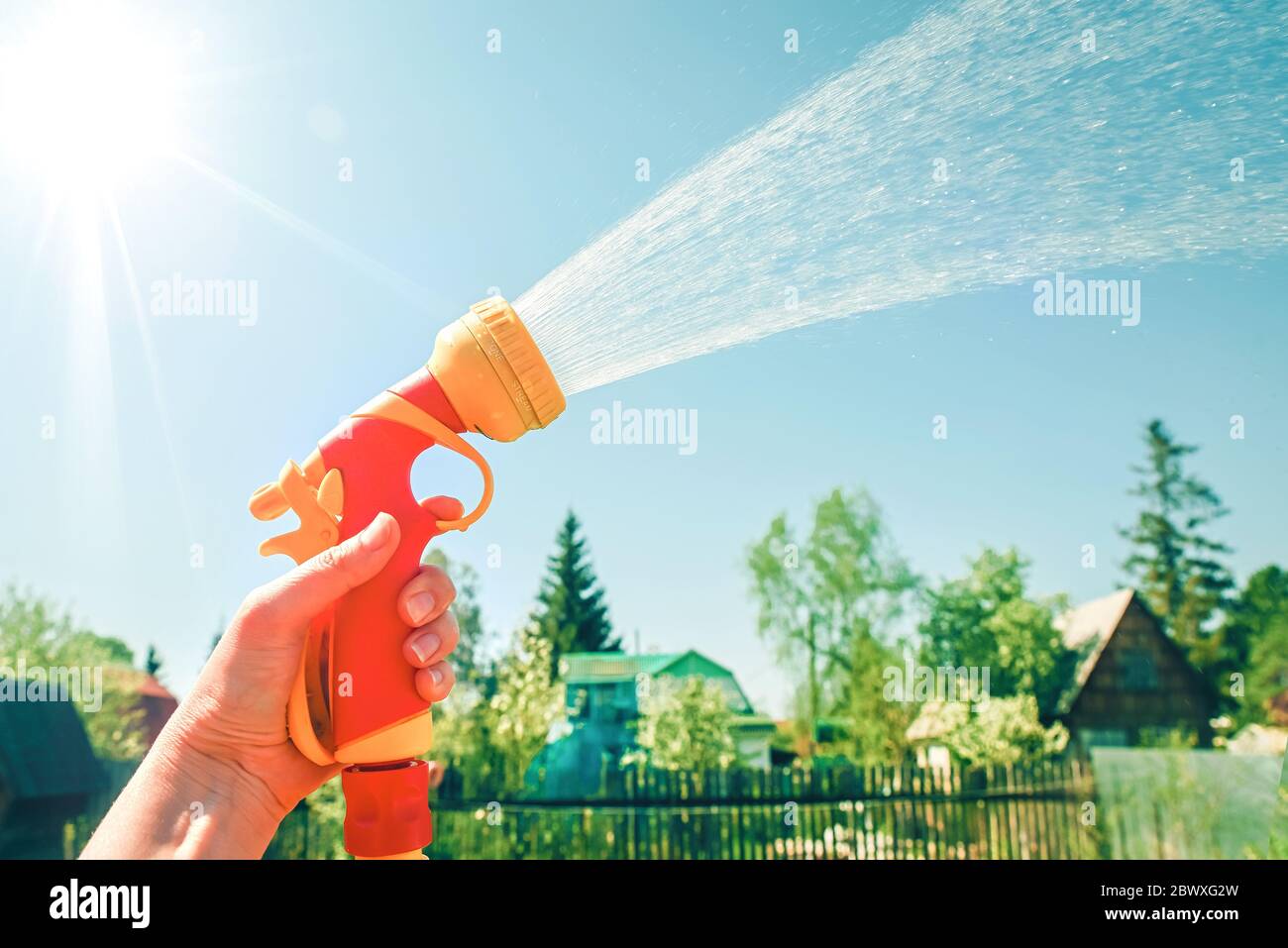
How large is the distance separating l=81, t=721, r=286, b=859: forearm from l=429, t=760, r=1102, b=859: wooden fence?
31.5ft

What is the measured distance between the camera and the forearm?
1742 mm

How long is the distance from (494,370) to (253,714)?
2.94ft

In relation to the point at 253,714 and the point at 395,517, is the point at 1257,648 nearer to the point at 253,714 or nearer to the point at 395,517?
the point at 395,517

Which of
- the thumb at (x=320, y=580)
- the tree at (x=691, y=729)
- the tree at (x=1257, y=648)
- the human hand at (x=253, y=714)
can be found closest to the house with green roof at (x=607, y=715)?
the tree at (x=691, y=729)

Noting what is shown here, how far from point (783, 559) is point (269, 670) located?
2457cm

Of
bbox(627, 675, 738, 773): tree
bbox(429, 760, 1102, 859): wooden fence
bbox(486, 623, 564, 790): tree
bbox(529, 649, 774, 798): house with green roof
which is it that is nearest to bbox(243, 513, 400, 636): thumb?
bbox(429, 760, 1102, 859): wooden fence

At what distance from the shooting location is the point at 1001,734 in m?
17.3

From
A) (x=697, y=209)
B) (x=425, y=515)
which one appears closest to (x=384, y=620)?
(x=425, y=515)

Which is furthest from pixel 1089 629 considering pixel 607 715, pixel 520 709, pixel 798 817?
pixel 520 709

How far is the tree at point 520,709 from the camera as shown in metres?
13.4

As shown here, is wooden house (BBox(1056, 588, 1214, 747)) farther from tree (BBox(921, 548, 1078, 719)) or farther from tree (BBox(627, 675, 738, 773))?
tree (BBox(627, 675, 738, 773))

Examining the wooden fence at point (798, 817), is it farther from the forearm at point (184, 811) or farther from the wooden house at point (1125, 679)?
the wooden house at point (1125, 679)

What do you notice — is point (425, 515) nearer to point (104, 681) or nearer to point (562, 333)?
point (562, 333)

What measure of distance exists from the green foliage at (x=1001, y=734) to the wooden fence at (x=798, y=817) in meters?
5.80
